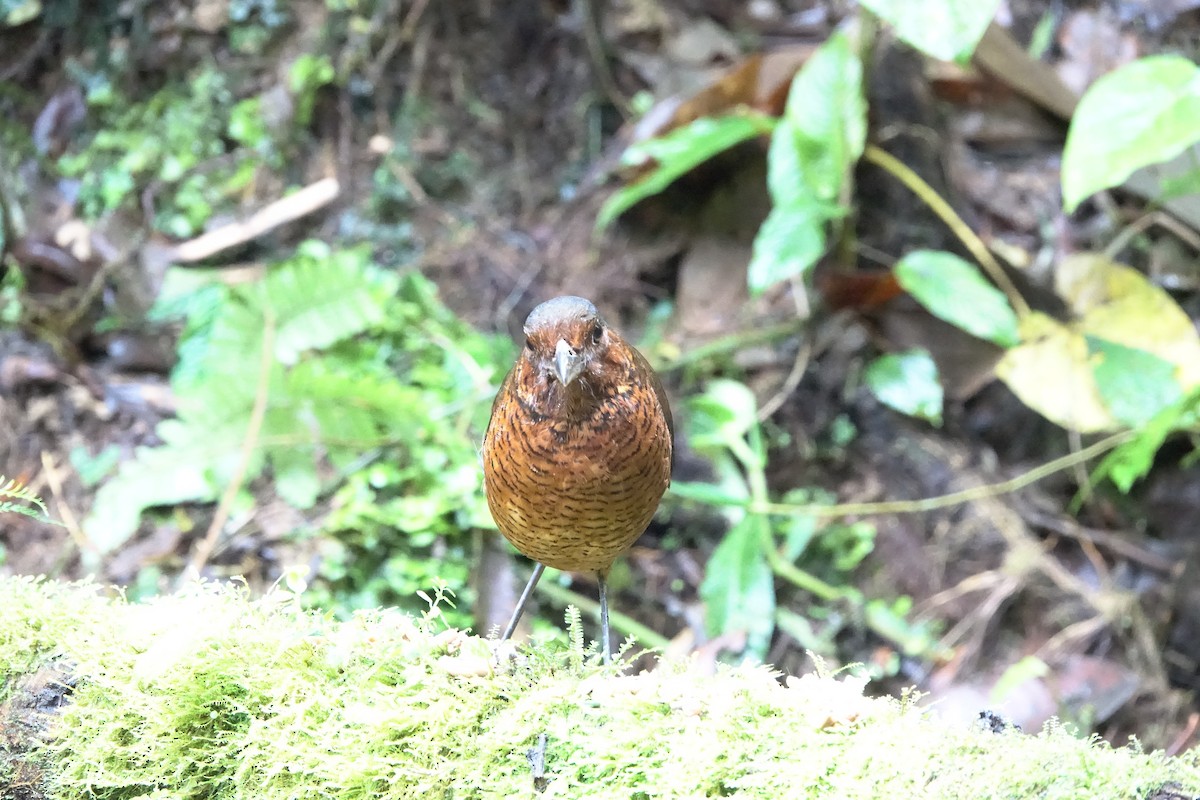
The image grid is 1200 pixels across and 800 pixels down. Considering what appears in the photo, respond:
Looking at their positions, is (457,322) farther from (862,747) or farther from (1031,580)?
(862,747)

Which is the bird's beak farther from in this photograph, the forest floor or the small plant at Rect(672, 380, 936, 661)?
the forest floor

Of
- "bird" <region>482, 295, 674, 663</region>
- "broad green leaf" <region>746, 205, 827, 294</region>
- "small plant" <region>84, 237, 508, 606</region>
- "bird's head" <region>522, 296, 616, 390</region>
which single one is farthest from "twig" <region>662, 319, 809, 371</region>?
"bird's head" <region>522, 296, 616, 390</region>

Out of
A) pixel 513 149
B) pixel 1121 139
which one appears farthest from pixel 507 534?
pixel 513 149

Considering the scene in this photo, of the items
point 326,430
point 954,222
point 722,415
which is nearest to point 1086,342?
point 954,222

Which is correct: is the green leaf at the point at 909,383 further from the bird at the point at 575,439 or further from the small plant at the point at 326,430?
the bird at the point at 575,439

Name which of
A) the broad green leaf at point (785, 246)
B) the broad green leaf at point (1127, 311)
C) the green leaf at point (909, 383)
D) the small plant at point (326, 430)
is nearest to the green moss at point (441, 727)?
the small plant at point (326, 430)

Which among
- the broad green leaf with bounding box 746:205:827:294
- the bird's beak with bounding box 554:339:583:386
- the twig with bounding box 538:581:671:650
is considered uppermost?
the bird's beak with bounding box 554:339:583:386
